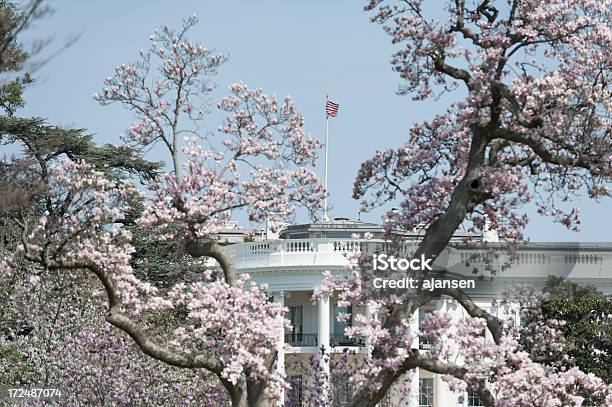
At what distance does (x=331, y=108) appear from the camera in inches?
1785

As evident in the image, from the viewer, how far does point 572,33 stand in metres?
14.0

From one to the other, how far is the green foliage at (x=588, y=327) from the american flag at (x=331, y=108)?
10.4 meters

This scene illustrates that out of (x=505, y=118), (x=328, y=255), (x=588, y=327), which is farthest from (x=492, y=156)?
(x=328, y=255)

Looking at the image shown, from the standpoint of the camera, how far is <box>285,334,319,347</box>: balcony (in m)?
51.5

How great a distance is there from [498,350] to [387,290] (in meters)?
1.58

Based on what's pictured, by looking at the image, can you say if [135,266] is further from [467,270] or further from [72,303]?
[467,270]

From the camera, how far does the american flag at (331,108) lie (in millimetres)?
45281

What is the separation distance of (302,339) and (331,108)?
38.8 feet

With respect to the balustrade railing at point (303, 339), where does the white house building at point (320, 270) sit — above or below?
above

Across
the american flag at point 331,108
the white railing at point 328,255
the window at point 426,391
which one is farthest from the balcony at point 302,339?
the american flag at point 331,108

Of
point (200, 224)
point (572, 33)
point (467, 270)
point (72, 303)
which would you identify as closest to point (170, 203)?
point (200, 224)

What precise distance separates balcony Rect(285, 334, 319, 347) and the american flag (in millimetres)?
11001

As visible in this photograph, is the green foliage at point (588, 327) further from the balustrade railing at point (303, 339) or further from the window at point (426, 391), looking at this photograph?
the balustrade railing at point (303, 339)

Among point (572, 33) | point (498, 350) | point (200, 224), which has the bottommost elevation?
point (498, 350)
